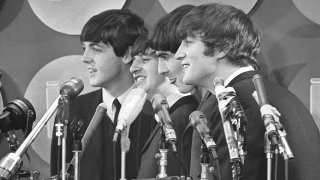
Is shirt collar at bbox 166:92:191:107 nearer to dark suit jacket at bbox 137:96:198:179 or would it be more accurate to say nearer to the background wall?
dark suit jacket at bbox 137:96:198:179

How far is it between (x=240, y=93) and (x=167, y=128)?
486 mm

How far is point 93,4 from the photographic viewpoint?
230 inches

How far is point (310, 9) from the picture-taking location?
509 cm

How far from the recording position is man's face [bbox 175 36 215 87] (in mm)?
4035

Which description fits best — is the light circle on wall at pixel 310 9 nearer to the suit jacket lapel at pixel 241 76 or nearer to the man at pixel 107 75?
the man at pixel 107 75

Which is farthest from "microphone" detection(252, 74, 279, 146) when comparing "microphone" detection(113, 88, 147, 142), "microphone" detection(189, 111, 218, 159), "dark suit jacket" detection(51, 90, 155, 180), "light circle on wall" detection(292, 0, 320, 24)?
"light circle on wall" detection(292, 0, 320, 24)

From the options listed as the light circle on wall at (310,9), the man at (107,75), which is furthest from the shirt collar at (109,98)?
the light circle on wall at (310,9)

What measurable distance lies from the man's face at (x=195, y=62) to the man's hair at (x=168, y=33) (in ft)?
1.04

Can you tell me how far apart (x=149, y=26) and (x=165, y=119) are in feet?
7.40

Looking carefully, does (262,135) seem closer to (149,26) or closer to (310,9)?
(310,9)

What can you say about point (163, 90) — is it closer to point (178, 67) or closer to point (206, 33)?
point (178, 67)

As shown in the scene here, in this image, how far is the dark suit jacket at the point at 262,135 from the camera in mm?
3459

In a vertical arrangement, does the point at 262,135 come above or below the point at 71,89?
below

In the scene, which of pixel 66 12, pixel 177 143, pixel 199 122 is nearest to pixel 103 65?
pixel 66 12
